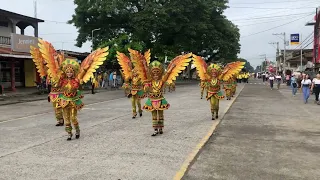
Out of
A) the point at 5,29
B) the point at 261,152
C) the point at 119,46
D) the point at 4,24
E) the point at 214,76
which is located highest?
the point at 4,24

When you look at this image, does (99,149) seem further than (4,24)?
No

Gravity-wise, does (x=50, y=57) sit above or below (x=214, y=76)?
above

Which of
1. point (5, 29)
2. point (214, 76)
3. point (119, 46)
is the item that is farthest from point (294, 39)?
point (214, 76)

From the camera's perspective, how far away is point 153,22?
33469 mm

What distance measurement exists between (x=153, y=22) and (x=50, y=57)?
25.6 m

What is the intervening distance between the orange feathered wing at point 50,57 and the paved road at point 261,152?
4.02 m

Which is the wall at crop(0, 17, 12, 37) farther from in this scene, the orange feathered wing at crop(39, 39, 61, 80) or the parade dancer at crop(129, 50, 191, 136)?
the parade dancer at crop(129, 50, 191, 136)

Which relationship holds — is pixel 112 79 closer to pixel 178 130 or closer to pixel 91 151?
pixel 178 130

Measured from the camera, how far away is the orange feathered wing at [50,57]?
8.52 m

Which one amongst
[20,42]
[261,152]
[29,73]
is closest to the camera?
[261,152]

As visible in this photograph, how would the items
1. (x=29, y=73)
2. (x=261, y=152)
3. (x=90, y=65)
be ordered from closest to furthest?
(x=261, y=152) → (x=90, y=65) → (x=29, y=73)

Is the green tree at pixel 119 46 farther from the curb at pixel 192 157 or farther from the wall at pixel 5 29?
the curb at pixel 192 157

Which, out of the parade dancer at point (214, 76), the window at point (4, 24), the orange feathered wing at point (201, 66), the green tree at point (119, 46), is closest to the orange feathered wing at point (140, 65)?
the parade dancer at point (214, 76)

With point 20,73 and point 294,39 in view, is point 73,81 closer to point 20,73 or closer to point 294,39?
point 20,73
